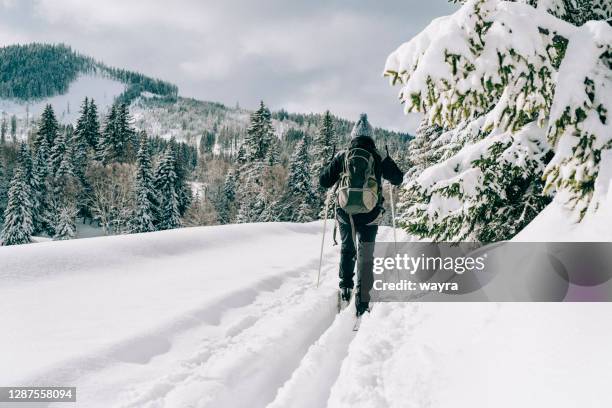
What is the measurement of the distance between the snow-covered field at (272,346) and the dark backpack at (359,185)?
1.42 meters

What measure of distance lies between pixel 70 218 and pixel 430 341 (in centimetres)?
4996

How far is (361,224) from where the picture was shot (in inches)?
208

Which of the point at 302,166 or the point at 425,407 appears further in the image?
the point at 302,166

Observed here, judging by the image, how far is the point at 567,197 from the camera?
3.57 metres

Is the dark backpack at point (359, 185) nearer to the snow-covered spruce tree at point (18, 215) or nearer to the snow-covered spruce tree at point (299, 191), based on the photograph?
the snow-covered spruce tree at point (299, 191)

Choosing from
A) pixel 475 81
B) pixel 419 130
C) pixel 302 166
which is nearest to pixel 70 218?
pixel 302 166

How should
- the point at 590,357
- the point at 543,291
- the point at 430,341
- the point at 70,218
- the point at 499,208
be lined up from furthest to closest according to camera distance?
the point at 70,218, the point at 499,208, the point at 430,341, the point at 543,291, the point at 590,357

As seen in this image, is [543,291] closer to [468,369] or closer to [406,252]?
[468,369]

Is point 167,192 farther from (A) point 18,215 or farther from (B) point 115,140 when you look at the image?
(A) point 18,215

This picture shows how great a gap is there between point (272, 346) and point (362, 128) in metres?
3.16

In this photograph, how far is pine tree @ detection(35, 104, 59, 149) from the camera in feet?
167

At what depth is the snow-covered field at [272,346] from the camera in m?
2.60

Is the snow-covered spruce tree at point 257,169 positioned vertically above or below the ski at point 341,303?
above

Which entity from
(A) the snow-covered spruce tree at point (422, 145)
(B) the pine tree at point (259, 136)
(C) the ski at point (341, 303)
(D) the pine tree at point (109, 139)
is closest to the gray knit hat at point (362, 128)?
(C) the ski at point (341, 303)
